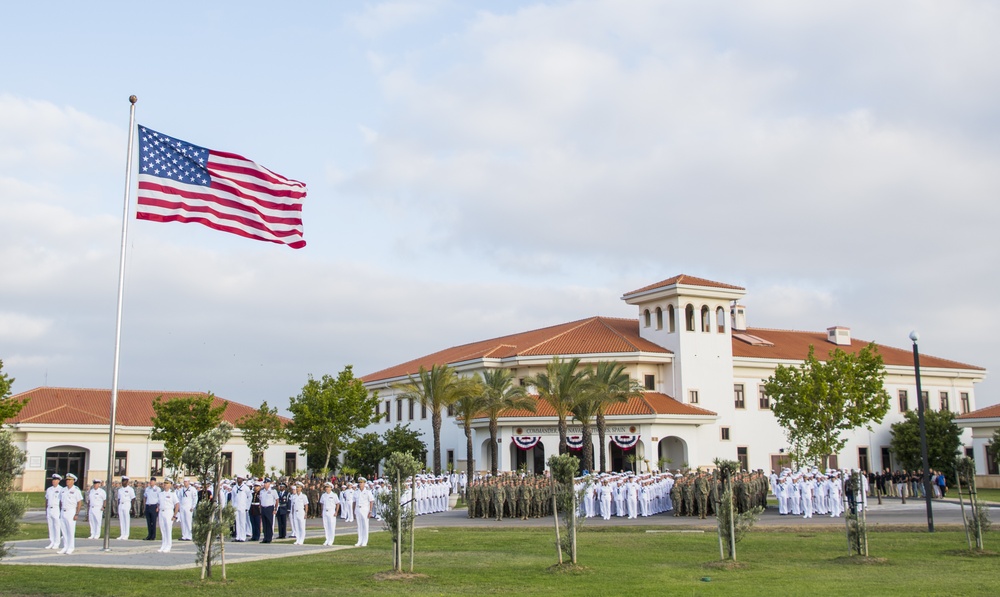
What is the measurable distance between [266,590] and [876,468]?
5217 centimetres

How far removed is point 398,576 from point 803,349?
5083cm

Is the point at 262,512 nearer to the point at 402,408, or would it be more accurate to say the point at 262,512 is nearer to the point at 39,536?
the point at 39,536

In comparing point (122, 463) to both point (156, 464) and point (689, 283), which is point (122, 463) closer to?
point (156, 464)

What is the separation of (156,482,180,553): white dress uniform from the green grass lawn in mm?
3973

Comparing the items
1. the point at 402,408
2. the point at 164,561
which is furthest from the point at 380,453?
the point at 164,561

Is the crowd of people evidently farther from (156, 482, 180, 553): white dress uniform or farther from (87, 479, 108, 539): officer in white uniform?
(156, 482, 180, 553): white dress uniform

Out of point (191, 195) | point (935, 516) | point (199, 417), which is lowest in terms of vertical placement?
point (935, 516)

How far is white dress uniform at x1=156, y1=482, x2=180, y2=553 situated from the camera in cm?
2081

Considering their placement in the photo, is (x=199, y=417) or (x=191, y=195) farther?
(x=199, y=417)

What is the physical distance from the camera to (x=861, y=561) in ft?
56.3

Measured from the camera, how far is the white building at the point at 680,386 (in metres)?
49.9

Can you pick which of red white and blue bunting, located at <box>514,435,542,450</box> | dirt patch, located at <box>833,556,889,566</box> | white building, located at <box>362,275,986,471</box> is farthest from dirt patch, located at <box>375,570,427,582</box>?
red white and blue bunting, located at <box>514,435,542,450</box>

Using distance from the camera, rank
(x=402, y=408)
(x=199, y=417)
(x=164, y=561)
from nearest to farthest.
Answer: (x=164, y=561) < (x=199, y=417) < (x=402, y=408)

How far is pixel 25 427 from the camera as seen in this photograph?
5531 cm
